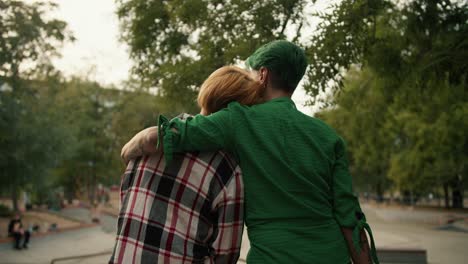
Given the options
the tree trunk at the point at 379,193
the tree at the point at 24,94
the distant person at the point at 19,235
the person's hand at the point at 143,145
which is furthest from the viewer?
the tree trunk at the point at 379,193

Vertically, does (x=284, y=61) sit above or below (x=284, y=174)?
above

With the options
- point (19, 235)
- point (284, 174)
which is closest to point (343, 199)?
point (284, 174)

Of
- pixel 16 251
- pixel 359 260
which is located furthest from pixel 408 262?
pixel 16 251

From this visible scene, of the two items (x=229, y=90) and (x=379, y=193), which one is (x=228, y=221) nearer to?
(x=229, y=90)

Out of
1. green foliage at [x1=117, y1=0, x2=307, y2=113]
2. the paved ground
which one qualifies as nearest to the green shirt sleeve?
green foliage at [x1=117, y1=0, x2=307, y2=113]

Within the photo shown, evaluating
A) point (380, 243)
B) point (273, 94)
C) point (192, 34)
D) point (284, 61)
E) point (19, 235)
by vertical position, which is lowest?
point (19, 235)

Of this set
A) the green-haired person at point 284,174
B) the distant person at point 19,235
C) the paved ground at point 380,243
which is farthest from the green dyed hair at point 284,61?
the distant person at point 19,235

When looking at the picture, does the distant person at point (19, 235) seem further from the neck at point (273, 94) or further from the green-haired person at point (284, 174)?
the neck at point (273, 94)

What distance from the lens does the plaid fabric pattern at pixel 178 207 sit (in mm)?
1863

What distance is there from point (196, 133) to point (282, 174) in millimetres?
377

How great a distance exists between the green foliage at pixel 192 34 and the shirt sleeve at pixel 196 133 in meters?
4.03

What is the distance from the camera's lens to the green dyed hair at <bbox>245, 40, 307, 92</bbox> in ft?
6.69

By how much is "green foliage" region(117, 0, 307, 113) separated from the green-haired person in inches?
157

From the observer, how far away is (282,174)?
1.84 metres
